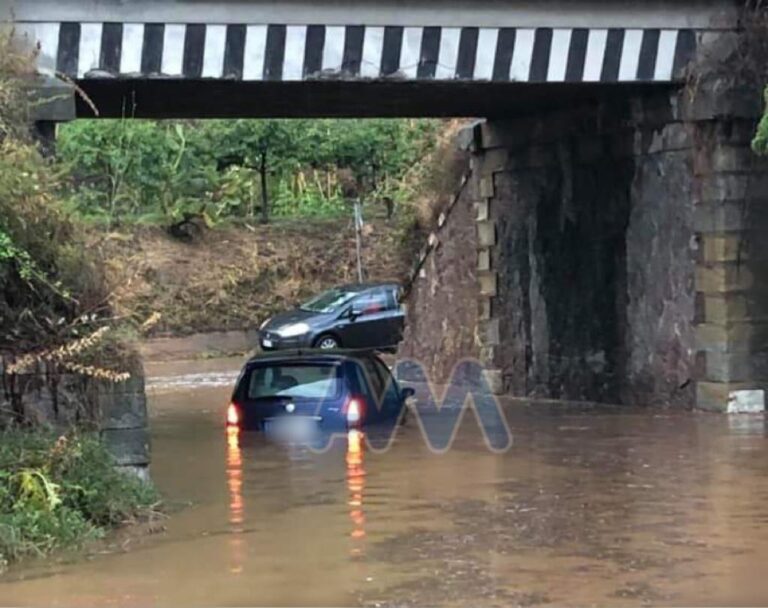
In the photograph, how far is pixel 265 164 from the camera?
137 feet

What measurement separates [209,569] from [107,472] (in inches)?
71.4

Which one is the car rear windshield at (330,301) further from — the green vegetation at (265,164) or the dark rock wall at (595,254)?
the dark rock wall at (595,254)

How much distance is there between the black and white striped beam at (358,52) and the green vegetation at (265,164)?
17.9 metres

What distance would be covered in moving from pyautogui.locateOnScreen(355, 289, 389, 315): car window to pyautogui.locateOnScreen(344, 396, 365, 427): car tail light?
17.7 metres

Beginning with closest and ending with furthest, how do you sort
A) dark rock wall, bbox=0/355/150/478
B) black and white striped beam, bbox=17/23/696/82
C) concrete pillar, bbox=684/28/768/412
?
dark rock wall, bbox=0/355/150/478
black and white striped beam, bbox=17/23/696/82
concrete pillar, bbox=684/28/768/412

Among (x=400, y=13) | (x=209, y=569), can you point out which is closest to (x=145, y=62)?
(x=400, y=13)

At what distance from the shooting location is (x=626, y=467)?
14969 mm

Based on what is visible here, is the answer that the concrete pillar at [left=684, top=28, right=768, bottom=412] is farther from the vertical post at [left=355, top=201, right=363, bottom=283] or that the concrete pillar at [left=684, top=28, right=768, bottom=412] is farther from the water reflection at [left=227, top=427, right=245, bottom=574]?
the vertical post at [left=355, top=201, right=363, bottom=283]

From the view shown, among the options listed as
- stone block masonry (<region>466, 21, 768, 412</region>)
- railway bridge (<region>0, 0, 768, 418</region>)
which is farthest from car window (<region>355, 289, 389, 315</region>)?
railway bridge (<region>0, 0, 768, 418</region>)

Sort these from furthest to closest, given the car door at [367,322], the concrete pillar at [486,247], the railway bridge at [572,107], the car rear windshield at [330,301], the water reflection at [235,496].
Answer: the car rear windshield at [330,301] < the car door at [367,322] < the concrete pillar at [486,247] < the railway bridge at [572,107] < the water reflection at [235,496]

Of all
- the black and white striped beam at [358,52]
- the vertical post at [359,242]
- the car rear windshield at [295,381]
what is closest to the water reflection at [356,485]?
the car rear windshield at [295,381]

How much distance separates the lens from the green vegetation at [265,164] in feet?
129

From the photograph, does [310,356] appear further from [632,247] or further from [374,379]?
[632,247]

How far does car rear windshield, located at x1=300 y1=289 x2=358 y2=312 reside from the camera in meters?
34.2
